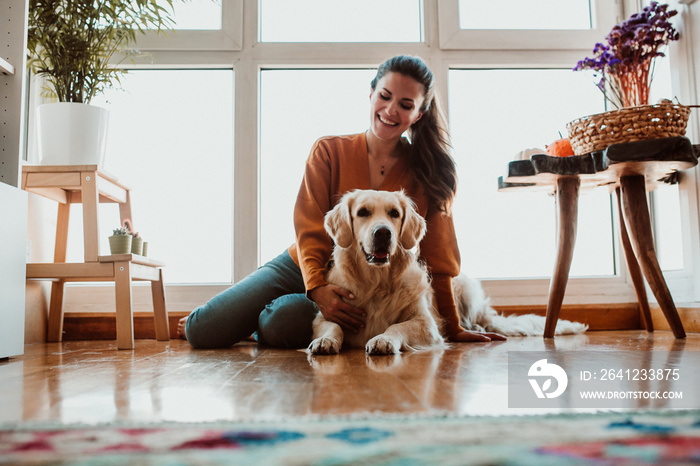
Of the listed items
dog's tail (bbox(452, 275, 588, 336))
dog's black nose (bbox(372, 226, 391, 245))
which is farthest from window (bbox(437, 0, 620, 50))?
dog's black nose (bbox(372, 226, 391, 245))

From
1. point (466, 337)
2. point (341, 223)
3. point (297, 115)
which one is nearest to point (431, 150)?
point (341, 223)

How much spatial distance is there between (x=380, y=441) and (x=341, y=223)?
1.40 m

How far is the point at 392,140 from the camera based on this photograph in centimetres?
231

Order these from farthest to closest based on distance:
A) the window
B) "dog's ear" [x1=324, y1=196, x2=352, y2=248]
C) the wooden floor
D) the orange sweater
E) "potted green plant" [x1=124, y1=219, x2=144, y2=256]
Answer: the window → "potted green plant" [x1=124, y1=219, x2=144, y2=256] → the orange sweater → "dog's ear" [x1=324, y1=196, x2=352, y2=248] → the wooden floor

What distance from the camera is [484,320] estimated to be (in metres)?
2.63

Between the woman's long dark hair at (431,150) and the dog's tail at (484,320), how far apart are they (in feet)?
1.63

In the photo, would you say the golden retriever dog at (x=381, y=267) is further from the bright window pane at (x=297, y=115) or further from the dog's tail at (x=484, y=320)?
the bright window pane at (x=297, y=115)

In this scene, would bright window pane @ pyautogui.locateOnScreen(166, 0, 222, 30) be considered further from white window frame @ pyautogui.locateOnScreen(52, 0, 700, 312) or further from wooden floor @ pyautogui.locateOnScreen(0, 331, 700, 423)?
wooden floor @ pyautogui.locateOnScreen(0, 331, 700, 423)

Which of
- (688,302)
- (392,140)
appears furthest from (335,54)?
(688,302)

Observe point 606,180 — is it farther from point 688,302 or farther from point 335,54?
point 335,54

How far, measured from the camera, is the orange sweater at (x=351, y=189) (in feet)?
7.03

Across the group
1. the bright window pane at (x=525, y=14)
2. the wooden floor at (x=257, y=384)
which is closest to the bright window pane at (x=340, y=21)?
the bright window pane at (x=525, y=14)

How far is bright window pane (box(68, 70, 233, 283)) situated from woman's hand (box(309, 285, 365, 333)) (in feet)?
4.44

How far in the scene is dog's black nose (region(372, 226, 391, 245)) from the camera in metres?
1.86
